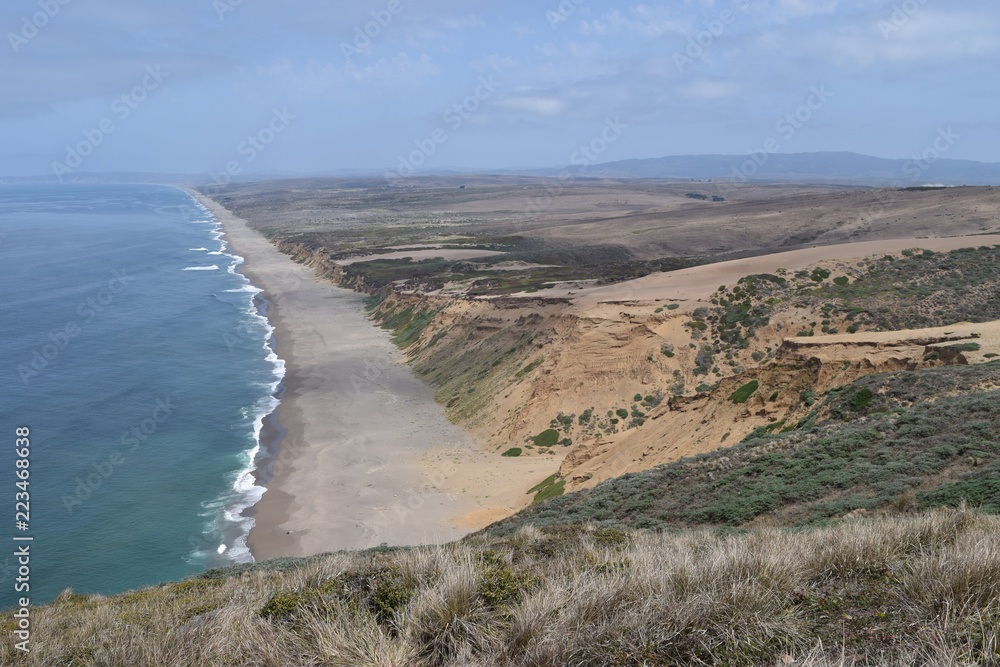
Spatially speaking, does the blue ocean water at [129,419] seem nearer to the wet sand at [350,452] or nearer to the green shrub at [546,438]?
the wet sand at [350,452]

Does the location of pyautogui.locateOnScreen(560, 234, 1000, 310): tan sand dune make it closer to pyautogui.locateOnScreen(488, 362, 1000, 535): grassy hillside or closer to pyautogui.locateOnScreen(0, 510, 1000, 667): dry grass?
pyautogui.locateOnScreen(488, 362, 1000, 535): grassy hillside

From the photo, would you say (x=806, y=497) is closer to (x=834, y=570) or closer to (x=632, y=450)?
(x=834, y=570)

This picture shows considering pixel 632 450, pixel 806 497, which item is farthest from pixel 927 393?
pixel 632 450

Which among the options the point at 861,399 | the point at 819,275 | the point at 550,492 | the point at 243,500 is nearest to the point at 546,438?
the point at 550,492

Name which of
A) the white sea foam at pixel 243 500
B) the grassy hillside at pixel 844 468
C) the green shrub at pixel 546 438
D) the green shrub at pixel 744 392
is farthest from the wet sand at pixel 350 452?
the green shrub at pixel 744 392

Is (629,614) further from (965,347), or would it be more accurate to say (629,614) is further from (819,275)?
(819,275)
